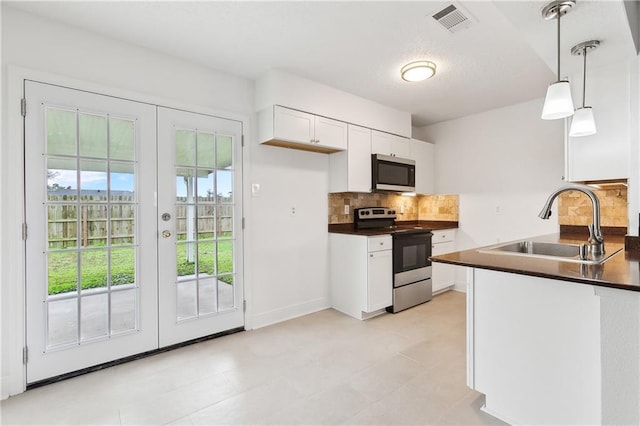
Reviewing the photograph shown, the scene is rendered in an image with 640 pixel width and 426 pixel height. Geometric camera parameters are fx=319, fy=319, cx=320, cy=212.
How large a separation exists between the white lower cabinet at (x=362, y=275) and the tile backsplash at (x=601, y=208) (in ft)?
6.46

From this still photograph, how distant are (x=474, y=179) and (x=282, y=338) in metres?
3.28

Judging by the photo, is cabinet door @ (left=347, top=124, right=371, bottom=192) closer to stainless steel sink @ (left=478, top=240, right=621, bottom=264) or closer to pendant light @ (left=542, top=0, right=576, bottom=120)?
stainless steel sink @ (left=478, top=240, right=621, bottom=264)

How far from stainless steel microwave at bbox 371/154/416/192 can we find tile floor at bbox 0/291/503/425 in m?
1.73

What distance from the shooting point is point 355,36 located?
93.5 inches

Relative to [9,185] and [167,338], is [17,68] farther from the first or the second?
[167,338]

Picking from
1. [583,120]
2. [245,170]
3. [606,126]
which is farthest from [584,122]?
[245,170]

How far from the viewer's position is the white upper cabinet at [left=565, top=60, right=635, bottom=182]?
6.27 ft

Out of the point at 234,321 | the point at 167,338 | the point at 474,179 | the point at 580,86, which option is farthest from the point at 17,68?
the point at 474,179

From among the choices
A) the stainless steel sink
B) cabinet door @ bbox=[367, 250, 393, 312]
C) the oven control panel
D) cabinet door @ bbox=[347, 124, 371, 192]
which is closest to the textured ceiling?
cabinet door @ bbox=[347, 124, 371, 192]

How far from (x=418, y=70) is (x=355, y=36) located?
0.74m

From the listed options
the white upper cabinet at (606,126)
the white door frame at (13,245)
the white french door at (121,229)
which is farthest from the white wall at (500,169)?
the white door frame at (13,245)

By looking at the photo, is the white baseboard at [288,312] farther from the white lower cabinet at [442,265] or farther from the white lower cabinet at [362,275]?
the white lower cabinet at [442,265]

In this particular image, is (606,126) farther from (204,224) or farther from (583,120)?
(204,224)

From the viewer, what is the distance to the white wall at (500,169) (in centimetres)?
375
